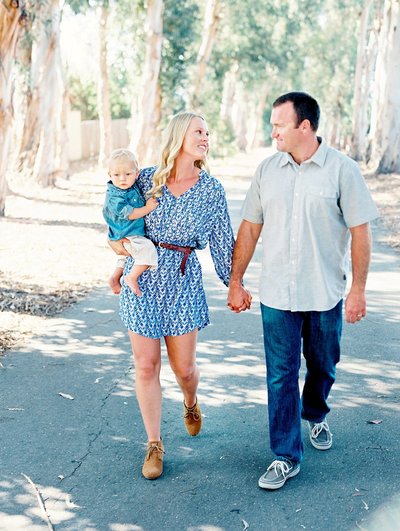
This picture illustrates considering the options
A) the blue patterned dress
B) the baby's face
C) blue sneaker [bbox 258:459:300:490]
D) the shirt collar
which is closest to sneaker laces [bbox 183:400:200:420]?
the blue patterned dress

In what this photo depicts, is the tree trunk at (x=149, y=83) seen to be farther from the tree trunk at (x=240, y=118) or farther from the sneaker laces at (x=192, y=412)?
the tree trunk at (x=240, y=118)

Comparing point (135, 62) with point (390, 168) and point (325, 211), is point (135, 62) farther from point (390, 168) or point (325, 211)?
point (325, 211)

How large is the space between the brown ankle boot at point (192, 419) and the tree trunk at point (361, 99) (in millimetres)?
29381

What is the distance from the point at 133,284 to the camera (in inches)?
183

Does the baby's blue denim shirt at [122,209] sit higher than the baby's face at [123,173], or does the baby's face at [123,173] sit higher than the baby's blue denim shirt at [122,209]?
the baby's face at [123,173]

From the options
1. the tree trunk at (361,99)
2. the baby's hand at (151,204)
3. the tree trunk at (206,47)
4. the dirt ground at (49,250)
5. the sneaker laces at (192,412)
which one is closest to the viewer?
the baby's hand at (151,204)

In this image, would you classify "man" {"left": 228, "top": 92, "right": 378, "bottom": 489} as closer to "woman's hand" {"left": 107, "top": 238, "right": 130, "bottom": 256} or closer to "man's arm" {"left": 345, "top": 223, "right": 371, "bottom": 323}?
"man's arm" {"left": 345, "top": 223, "right": 371, "bottom": 323}

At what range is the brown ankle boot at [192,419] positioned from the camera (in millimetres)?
5152

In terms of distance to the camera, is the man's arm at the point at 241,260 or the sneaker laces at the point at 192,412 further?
the sneaker laces at the point at 192,412

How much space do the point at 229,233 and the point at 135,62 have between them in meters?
25.3

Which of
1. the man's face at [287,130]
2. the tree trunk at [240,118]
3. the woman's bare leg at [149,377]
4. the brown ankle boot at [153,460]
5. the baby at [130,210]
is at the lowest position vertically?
the tree trunk at [240,118]

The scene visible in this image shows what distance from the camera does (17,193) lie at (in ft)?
65.7

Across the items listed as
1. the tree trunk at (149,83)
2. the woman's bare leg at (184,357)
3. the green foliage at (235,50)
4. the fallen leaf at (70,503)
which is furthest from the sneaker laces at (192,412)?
the tree trunk at (149,83)

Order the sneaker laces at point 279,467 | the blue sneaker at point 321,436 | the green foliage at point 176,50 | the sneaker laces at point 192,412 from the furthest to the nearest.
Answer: the green foliage at point 176,50
the sneaker laces at point 192,412
the blue sneaker at point 321,436
the sneaker laces at point 279,467
